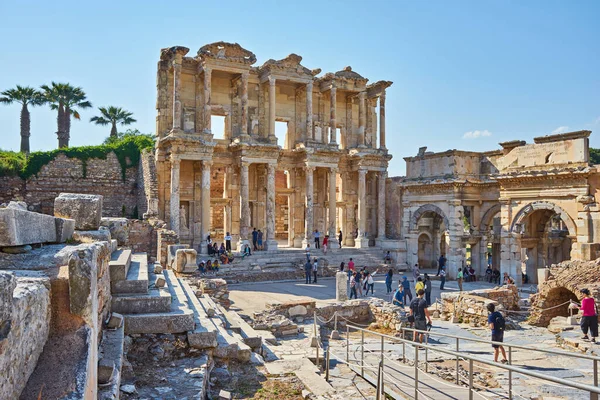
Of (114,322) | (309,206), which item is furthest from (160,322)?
(309,206)

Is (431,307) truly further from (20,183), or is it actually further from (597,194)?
(20,183)

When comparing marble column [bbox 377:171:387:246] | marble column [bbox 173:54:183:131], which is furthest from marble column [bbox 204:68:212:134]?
marble column [bbox 377:171:387:246]

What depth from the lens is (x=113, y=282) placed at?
25.0ft

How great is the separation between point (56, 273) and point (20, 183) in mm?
27857

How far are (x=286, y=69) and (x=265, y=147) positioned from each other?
501 centimetres

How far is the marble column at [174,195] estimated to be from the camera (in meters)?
25.6

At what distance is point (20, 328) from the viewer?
10.1ft

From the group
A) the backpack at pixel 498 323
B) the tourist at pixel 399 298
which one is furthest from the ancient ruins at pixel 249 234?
the backpack at pixel 498 323

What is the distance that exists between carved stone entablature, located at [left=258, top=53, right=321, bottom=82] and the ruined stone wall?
10.5 meters

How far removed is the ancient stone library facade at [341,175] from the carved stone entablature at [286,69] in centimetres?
7

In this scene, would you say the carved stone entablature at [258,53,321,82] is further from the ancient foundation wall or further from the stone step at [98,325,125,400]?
the ancient foundation wall

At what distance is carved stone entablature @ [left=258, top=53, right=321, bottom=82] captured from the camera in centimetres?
2830

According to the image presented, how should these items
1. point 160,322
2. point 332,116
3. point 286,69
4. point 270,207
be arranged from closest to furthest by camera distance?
point 160,322
point 270,207
point 286,69
point 332,116

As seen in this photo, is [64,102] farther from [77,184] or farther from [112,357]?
[112,357]
